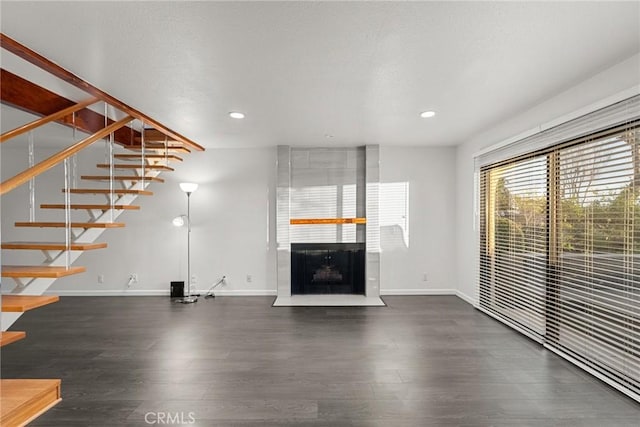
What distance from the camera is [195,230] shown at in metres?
5.89

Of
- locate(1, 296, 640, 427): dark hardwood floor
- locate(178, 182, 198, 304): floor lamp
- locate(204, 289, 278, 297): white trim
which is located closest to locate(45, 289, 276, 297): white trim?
locate(204, 289, 278, 297): white trim

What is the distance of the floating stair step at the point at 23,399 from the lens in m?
1.68

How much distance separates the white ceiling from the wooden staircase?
0.35 metres

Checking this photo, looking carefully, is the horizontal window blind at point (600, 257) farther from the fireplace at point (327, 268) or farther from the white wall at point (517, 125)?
the fireplace at point (327, 268)

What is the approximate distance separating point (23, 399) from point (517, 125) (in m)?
4.81

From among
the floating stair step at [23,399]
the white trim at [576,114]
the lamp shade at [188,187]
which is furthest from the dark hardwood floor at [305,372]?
the white trim at [576,114]

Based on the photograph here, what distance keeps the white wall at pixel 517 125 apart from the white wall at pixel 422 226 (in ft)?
0.53

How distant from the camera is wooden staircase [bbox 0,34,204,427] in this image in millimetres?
1918

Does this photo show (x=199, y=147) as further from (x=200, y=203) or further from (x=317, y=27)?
(x=317, y=27)

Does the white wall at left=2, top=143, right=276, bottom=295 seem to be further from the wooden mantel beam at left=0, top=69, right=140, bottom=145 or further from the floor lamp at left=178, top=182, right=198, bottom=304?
the wooden mantel beam at left=0, top=69, right=140, bottom=145

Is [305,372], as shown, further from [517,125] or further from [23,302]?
[517,125]

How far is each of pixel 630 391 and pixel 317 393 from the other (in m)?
2.28

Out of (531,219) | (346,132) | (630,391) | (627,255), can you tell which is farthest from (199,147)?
(630,391)

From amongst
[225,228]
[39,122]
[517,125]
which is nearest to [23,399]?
[39,122]
